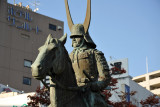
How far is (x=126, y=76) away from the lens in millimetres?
35812

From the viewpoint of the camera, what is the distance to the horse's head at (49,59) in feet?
21.7

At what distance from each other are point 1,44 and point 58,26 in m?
12.7

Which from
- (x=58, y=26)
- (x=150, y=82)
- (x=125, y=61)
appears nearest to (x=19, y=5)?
(x=58, y=26)

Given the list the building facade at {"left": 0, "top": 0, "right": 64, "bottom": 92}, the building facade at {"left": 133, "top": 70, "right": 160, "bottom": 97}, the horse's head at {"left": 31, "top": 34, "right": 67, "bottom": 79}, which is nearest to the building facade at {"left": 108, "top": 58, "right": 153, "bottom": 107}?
the building facade at {"left": 0, "top": 0, "right": 64, "bottom": 92}

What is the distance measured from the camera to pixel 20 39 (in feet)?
196

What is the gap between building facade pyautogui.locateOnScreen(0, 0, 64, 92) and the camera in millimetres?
56344

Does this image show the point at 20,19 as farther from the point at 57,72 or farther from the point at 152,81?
the point at 57,72

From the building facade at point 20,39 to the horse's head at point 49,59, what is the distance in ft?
160

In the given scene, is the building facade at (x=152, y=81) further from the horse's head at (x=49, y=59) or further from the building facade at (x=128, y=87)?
the horse's head at (x=49, y=59)

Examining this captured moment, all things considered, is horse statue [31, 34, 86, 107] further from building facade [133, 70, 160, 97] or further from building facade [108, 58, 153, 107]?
building facade [133, 70, 160, 97]

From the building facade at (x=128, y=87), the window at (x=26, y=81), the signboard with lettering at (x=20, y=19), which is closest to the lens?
the building facade at (x=128, y=87)

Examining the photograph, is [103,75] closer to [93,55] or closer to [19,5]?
[93,55]

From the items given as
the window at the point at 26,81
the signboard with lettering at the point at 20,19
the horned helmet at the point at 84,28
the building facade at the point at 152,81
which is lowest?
the horned helmet at the point at 84,28

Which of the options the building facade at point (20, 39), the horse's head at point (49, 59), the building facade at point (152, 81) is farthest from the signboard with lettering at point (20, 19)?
the horse's head at point (49, 59)
